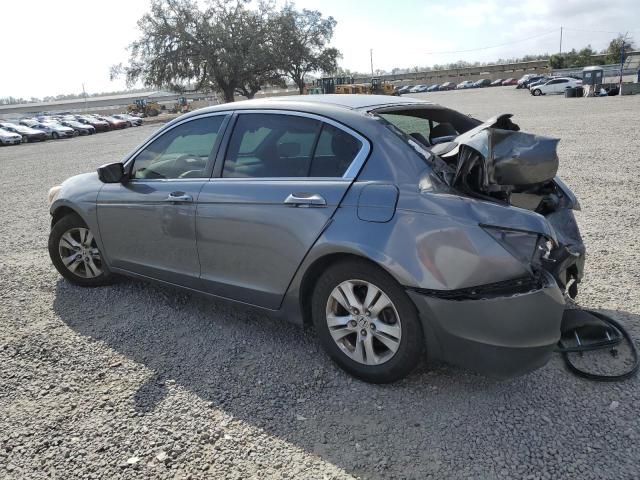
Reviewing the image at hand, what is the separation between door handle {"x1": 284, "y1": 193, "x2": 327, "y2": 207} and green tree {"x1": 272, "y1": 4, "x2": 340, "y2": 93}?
5498 centimetres

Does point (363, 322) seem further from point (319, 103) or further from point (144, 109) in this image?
point (144, 109)

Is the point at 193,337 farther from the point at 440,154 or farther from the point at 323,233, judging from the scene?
the point at 440,154

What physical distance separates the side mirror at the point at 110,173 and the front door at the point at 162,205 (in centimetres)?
9

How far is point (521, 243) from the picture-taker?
2.58m

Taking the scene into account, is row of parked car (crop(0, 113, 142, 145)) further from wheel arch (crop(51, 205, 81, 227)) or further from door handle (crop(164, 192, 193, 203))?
door handle (crop(164, 192, 193, 203))

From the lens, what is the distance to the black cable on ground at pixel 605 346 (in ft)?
9.58

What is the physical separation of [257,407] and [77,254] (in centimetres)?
279

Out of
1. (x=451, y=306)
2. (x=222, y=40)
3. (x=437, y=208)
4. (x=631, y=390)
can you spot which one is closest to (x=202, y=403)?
(x=451, y=306)

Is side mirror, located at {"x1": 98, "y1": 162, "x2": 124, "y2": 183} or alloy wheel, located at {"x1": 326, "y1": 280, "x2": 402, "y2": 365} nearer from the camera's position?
alloy wheel, located at {"x1": 326, "y1": 280, "x2": 402, "y2": 365}

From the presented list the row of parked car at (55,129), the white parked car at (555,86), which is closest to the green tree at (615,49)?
the white parked car at (555,86)

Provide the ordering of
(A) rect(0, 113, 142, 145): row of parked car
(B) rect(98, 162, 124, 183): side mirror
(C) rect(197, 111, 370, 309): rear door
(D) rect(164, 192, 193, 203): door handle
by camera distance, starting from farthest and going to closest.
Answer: (A) rect(0, 113, 142, 145): row of parked car
(B) rect(98, 162, 124, 183): side mirror
(D) rect(164, 192, 193, 203): door handle
(C) rect(197, 111, 370, 309): rear door

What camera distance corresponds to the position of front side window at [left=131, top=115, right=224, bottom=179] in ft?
12.2

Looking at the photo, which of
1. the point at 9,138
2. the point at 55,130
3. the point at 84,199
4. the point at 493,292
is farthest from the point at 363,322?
the point at 55,130

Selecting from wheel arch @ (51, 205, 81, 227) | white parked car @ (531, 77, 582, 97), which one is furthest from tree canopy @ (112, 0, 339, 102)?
wheel arch @ (51, 205, 81, 227)
